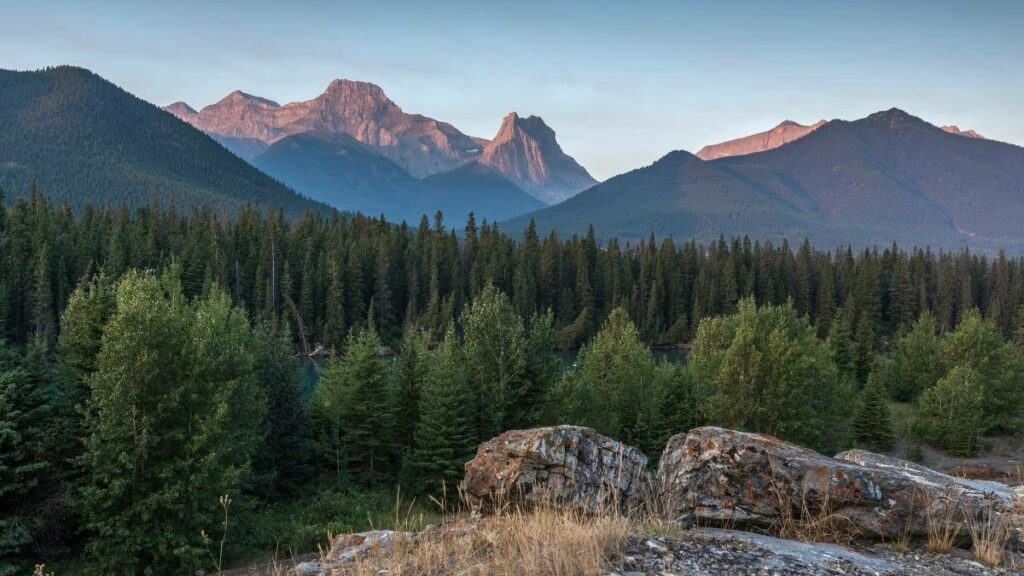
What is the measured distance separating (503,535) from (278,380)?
3136cm

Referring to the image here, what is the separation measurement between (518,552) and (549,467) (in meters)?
5.90

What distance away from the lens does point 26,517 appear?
21859mm

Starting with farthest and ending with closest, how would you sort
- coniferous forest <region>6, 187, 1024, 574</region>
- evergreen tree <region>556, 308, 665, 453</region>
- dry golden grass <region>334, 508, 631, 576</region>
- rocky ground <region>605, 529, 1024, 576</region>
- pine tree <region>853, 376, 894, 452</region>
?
pine tree <region>853, 376, 894, 452</region>
evergreen tree <region>556, 308, 665, 453</region>
coniferous forest <region>6, 187, 1024, 574</region>
rocky ground <region>605, 529, 1024, 576</region>
dry golden grass <region>334, 508, 631, 576</region>

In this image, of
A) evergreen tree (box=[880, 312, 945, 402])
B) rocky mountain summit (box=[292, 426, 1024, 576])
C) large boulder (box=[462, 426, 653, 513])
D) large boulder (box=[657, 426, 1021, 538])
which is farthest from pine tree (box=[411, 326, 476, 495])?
evergreen tree (box=[880, 312, 945, 402])

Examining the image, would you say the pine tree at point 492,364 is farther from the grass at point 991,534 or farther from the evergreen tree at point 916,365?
the evergreen tree at point 916,365

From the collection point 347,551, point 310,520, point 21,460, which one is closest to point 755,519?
point 347,551

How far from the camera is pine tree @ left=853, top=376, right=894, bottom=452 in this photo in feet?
165

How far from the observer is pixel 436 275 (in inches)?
4788

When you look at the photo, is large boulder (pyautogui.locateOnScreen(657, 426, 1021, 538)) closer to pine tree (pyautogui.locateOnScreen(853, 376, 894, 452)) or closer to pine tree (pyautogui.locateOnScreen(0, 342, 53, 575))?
pine tree (pyautogui.locateOnScreen(0, 342, 53, 575))

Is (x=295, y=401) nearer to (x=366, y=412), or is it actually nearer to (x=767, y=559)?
(x=366, y=412)

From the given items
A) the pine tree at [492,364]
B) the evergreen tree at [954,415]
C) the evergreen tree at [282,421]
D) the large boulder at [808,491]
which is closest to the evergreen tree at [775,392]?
the evergreen tree at [954,415]

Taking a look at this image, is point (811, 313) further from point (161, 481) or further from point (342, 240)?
point (161, 481)

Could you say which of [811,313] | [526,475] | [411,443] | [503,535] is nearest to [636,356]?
[411,443]

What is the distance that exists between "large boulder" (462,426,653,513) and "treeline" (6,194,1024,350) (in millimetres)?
82761
